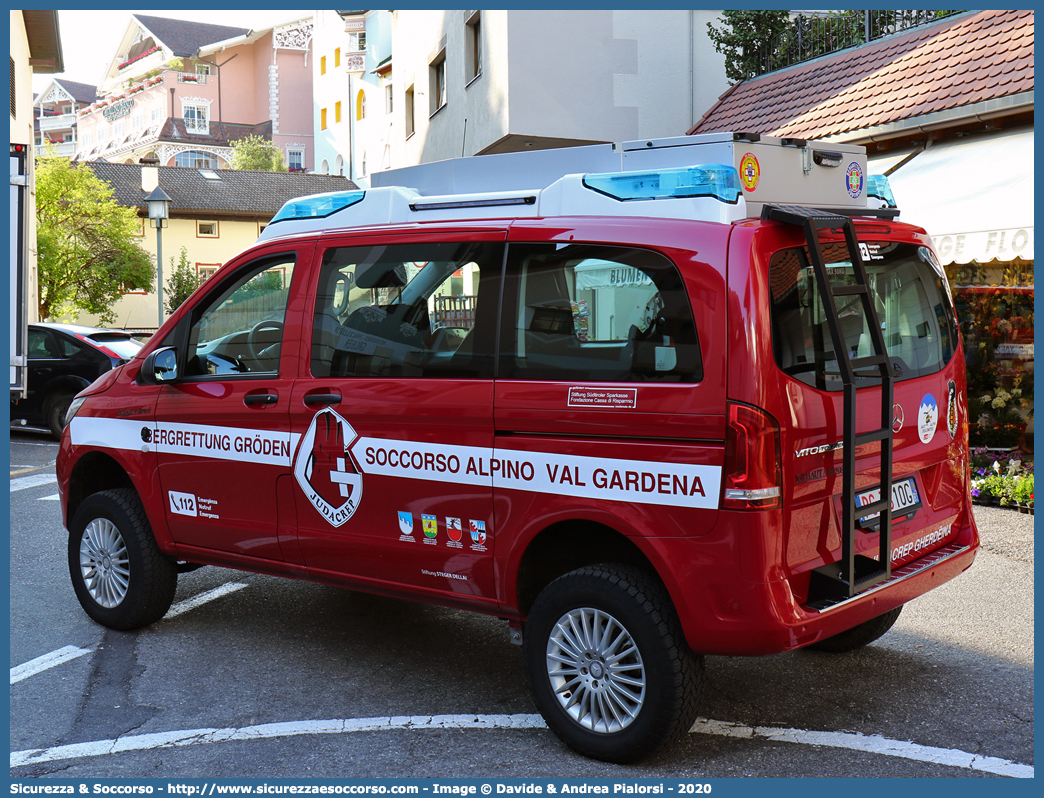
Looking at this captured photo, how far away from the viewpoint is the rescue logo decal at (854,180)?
4537 millimetres

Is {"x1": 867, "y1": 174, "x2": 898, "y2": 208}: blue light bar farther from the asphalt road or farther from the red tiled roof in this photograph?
the red tiled roof

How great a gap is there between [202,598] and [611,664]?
133 inches

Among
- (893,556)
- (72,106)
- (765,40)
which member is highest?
(72,106)

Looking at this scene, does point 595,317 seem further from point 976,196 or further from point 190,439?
point 976,196

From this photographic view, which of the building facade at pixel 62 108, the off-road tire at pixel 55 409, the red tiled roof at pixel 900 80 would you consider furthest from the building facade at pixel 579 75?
the building facade at pixel 62 108

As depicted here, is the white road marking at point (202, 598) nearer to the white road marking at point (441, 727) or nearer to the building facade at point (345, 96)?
the white road marking at point (441, 727)

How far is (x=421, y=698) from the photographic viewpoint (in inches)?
185

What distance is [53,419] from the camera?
1445 cm

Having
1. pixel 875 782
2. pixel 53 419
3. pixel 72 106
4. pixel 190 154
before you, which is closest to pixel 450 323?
pixel 875 782

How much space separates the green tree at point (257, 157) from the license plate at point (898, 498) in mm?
74391

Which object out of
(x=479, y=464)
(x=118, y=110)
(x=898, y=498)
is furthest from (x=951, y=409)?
(x=118, y=110)

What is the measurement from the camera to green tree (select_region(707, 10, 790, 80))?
53.8 feet

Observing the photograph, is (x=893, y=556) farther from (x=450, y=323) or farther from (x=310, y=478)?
(x=310, y=478)

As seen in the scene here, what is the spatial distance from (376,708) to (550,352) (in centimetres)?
174
